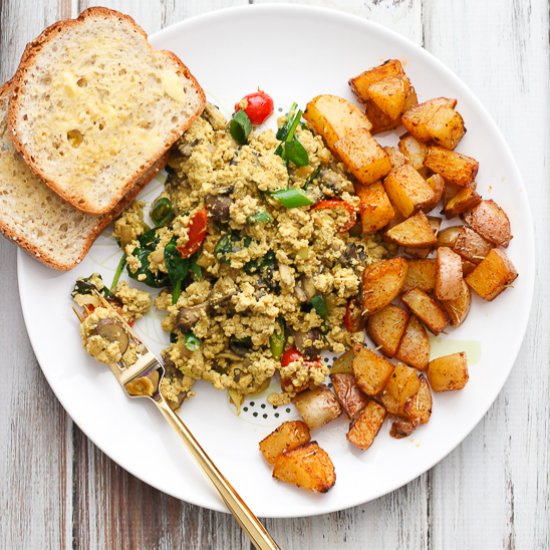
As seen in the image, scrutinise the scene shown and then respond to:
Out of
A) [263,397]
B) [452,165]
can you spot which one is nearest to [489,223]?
[452,165]

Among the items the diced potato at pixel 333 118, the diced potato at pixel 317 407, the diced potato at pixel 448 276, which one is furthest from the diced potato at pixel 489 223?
the diced potato at pixel 317 407

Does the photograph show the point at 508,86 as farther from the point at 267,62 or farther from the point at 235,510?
the point at 235,510

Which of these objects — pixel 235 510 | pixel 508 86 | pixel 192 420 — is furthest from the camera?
pixel 508 86

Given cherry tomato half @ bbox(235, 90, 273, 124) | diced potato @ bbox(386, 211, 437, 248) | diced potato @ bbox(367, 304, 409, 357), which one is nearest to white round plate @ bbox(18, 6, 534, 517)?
cherry tomato half @ bbox(235, 90, 273, 124)

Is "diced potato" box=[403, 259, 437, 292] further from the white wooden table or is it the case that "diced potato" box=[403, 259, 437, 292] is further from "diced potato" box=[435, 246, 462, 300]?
the white wooden table

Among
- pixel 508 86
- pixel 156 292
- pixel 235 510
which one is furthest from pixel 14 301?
pixel 508 86

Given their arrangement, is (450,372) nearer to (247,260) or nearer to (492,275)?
(492,275)
